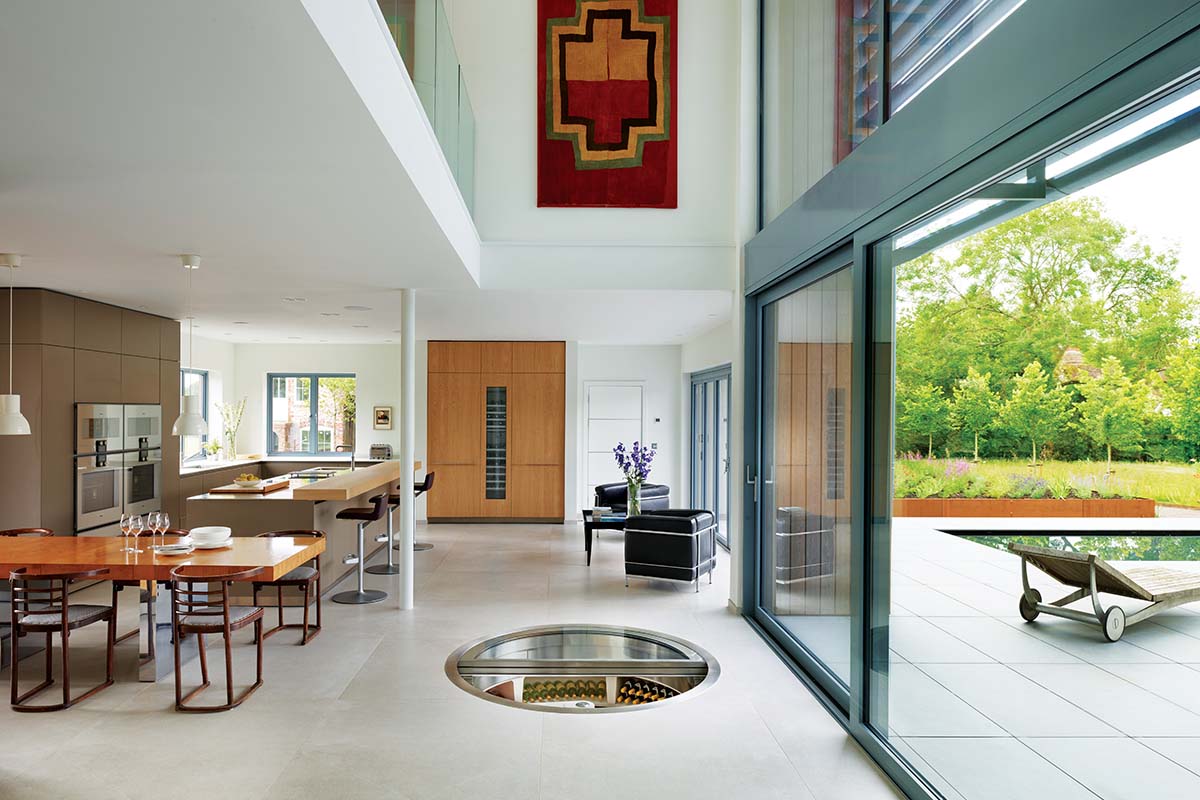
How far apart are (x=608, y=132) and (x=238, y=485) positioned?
14.0ft

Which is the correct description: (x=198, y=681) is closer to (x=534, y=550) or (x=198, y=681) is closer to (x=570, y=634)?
(x=570, y=634)

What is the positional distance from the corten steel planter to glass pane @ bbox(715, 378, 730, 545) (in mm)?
5860

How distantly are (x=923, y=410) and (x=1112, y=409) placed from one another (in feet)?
3.24

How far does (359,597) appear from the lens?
6.52m

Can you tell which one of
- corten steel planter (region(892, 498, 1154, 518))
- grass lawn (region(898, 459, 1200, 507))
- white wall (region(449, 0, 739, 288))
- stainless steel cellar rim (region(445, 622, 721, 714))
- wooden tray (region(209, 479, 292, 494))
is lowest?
stainless steel cellar rim (region(445, 622, 721, 714))

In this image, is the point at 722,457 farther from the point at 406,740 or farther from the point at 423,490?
the point at 406,740

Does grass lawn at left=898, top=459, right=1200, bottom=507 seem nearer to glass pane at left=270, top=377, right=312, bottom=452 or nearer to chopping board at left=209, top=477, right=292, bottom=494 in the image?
chopping board at left=209, top=477, right=292, bottom=494

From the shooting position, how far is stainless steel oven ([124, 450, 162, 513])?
7602 millimetres

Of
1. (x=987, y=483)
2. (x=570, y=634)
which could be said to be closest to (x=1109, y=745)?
(x=987, y=483)

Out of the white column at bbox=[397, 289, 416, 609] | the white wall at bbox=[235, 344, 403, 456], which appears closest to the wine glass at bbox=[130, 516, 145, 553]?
the white column at bbox=[397, 289, 416, 609]

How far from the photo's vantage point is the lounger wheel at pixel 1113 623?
7.20 ft

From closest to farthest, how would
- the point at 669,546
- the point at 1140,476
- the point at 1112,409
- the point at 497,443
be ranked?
the point at 1140,476, the point at 1112,409, the point at 669,546, the point at 497,443

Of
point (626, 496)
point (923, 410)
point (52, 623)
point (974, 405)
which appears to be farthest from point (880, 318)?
point (626, 496)

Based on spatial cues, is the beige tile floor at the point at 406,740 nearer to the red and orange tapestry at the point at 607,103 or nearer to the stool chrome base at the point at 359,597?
the stool chrome base at the point at 359,597
